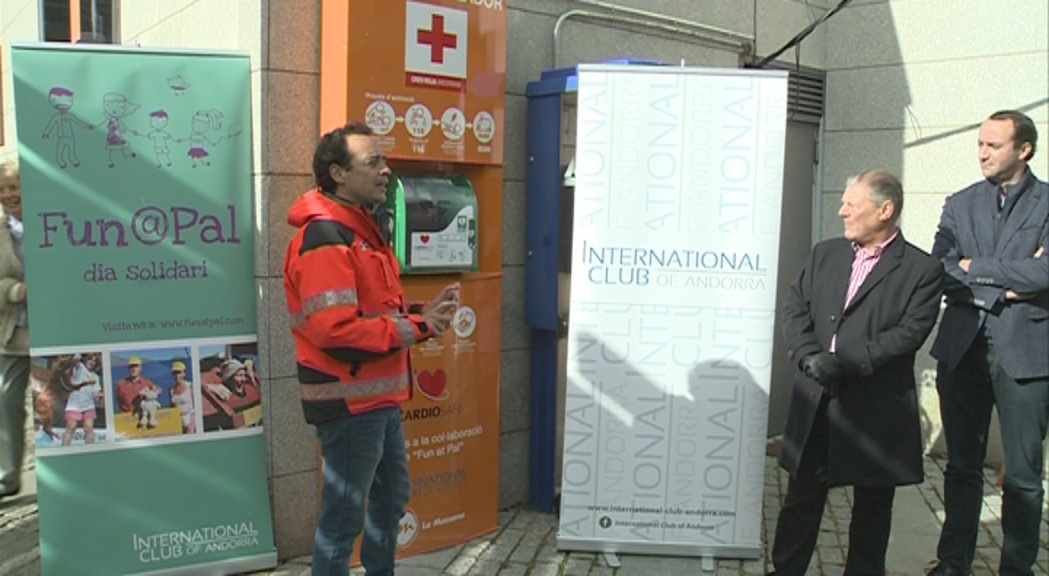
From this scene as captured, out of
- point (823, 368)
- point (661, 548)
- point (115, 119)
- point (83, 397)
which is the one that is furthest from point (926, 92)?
point (83, 397)

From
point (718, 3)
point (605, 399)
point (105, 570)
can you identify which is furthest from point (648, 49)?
point (105, 570)

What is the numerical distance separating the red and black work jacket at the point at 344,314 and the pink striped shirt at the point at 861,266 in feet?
5.32

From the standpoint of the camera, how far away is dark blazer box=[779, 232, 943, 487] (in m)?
3.43

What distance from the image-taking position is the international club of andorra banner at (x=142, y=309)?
142 inches

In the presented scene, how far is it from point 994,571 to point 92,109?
4.33 meters

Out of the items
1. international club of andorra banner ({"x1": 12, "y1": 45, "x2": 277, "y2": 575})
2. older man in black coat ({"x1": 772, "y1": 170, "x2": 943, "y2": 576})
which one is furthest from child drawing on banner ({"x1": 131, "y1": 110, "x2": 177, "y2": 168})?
older man in black coat ({"x1": 772, "y1": 170, "x2": 943, "y2": 576})

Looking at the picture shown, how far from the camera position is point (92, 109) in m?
3.64

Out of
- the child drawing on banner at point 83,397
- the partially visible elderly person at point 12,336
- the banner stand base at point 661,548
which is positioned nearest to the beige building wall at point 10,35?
the partially visible elderly person at point 12,336

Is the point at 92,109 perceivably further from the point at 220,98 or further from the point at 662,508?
the point at 662,508

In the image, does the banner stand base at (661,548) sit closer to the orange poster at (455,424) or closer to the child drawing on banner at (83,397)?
the orange poster at (455,424)

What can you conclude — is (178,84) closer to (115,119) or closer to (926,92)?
(115,119)

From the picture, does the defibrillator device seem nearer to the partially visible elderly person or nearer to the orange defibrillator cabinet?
the orange defibrillator cabinet

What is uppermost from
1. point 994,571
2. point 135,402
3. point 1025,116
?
point 1025,116

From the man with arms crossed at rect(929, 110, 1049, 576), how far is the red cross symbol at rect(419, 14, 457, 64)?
2200mm
